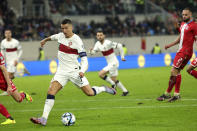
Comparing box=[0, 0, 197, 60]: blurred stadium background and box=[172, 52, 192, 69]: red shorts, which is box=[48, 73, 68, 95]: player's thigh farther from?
box=[0, 0, 197, 60]: blurred stadium background

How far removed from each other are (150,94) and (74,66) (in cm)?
582

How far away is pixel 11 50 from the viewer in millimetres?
19016

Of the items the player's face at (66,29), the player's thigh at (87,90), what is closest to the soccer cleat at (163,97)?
the player's thigh at (87,90)

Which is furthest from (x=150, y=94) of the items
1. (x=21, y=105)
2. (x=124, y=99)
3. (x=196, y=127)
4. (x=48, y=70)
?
(x=48, y=70)

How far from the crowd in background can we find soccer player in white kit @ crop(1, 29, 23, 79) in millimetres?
17045

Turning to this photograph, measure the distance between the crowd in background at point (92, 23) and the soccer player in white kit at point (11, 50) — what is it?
17045 millimetres

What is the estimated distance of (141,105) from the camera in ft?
42.6

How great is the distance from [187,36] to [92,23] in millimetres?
28715

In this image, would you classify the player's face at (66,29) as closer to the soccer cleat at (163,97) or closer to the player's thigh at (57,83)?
the player's thigh at (57,83)

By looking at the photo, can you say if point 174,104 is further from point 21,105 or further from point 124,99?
point 21,105

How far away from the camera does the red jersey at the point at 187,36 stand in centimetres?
1312

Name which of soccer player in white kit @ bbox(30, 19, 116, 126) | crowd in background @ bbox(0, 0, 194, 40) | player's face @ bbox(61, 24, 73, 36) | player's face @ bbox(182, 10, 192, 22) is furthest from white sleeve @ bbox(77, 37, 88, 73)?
crowd in background @ bbox(0, 0, 194, 40)

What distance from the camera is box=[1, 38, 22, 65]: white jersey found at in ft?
61.7

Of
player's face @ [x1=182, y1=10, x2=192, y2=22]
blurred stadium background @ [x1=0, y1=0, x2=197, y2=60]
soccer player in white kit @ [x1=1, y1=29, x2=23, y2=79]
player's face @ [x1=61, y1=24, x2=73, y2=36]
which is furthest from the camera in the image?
blurred stadium background @ [x1=0, y1=0, x2=197, y2=60]
